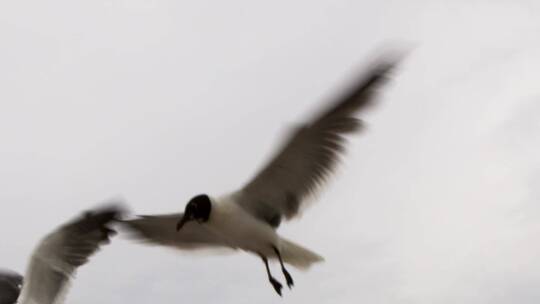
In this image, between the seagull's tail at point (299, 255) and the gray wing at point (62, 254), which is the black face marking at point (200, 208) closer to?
the seagull's tail at point (299, 255)

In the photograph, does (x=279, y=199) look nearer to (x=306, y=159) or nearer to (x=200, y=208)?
(x=306, y=159)

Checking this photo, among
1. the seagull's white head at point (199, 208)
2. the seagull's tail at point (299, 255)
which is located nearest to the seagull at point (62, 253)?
the seagull's white head at point (199, 208)

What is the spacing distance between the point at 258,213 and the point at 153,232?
1.08m

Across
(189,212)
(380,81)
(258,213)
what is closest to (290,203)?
(258,213)

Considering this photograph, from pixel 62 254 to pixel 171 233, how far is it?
1921 mm

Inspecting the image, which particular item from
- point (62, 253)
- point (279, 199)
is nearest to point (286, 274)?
point (279, 199)

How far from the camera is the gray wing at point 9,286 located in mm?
9195

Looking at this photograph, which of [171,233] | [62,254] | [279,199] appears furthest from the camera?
[62,254]

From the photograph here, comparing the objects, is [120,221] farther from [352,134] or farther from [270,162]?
[352,134]

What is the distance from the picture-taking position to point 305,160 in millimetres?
6734

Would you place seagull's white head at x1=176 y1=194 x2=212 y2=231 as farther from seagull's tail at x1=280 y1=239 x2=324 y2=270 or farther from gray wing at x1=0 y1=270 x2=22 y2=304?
gray wing at x1=0 y1=270 x2=22 y2=304

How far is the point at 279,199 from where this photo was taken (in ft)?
23.0

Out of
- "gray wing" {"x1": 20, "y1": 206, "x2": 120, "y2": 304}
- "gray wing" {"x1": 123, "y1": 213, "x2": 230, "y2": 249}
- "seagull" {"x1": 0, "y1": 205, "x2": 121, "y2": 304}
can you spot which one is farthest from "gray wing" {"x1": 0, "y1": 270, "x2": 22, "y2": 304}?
"gray wing" {"x1": 123, "y1": 213, "x2": 230, "y2": 249}

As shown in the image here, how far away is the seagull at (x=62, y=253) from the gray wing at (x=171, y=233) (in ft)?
2.96
